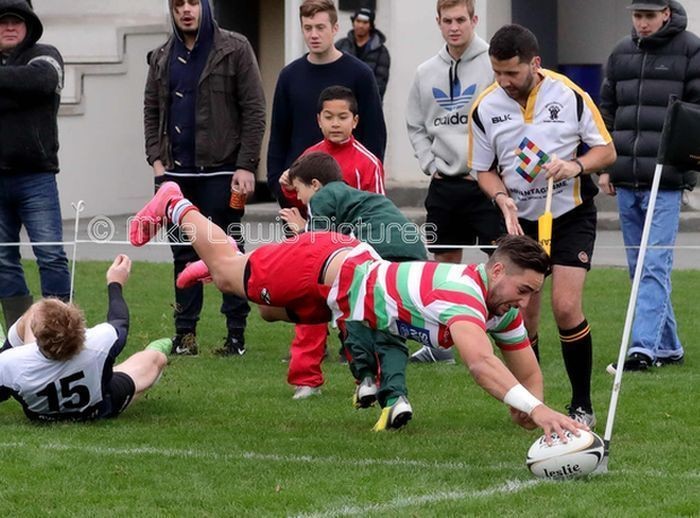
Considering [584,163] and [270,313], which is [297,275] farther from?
[584,163]

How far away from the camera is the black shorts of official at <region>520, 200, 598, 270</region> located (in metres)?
8.31

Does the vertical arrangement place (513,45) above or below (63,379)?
above

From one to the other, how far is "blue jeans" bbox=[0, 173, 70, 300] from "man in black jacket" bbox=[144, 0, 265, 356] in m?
0.83

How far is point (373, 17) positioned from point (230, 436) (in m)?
10.3

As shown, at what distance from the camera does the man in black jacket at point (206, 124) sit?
424 inches

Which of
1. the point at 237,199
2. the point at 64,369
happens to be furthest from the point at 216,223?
the point at 64,369

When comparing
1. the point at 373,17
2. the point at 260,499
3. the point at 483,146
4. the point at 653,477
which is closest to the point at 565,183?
the point at 483,146

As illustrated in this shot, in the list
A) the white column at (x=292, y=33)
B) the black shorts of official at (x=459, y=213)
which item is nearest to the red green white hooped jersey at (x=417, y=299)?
the black shorts of official at (x=459, y=213)

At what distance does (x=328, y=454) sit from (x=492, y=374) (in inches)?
46.2

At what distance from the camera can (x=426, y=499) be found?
6.60 meters

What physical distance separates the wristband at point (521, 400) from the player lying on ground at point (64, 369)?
2512 mm

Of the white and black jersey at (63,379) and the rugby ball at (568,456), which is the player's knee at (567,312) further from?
the white and black jersey at (63,379)

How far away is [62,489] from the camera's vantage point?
6871 millimetres

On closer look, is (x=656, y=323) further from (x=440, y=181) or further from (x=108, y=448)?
(x=108, y=448)
